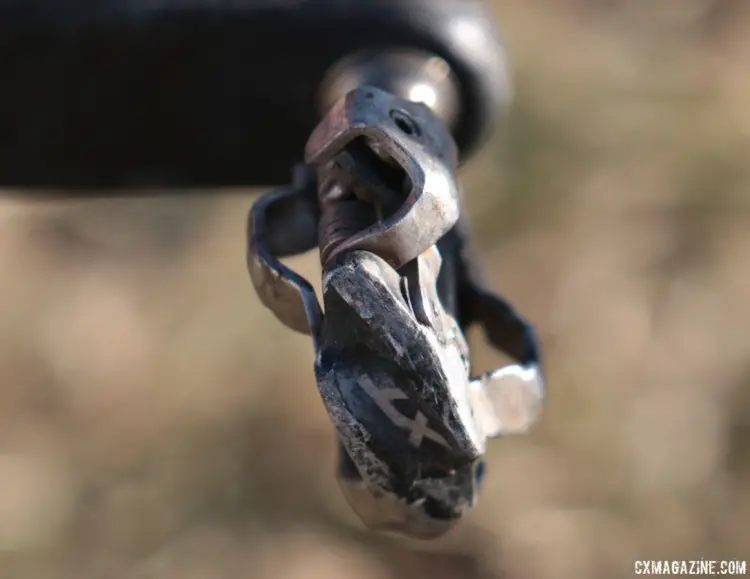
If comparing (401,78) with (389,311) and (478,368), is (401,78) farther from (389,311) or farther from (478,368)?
(478,368)

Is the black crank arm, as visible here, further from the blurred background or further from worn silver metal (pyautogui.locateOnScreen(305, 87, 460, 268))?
the blurred background

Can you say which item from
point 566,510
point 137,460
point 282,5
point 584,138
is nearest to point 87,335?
point 137,460

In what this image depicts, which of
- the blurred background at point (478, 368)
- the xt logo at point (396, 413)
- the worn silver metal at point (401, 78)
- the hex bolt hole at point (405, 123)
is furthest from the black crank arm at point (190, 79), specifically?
the blurred background at point (478, 368)

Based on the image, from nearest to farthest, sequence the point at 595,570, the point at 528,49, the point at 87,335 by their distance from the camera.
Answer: the point at 595,570 < the point at 87,335 < the point at 528,49

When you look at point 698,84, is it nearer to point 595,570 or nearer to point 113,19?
point 595,570

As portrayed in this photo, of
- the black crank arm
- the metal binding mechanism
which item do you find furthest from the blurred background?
the metal binding mechanism

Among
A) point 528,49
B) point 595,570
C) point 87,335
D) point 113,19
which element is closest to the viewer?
point 113,19

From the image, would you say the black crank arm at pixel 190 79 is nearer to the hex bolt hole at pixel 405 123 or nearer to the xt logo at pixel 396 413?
the hex bolt hole at pixel 405 123

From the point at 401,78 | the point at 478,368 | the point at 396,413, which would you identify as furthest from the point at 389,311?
the point at 478,368
